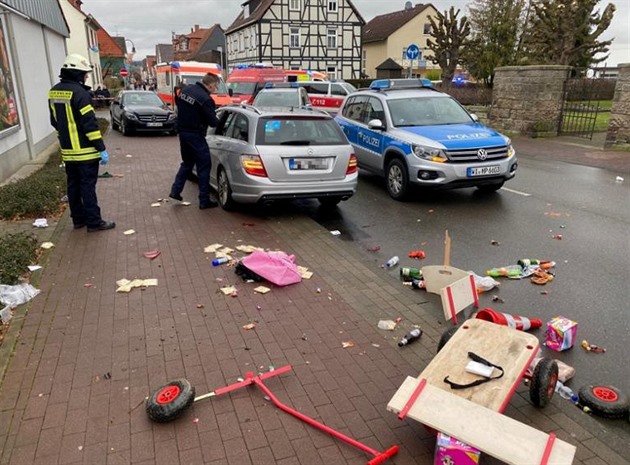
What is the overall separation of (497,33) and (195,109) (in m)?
31.6

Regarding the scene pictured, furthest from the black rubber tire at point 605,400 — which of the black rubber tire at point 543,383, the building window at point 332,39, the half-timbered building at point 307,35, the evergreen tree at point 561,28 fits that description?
the building window at point 332,39

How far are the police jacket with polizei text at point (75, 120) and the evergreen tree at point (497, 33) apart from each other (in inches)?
1241

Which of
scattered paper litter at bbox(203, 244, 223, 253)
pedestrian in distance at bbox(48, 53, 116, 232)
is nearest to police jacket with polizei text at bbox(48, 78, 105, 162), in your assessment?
pedestrian in distance at bbox(48, 53, 116, 232)

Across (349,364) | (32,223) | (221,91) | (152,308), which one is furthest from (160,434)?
(221,91)

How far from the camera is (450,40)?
1599 inches

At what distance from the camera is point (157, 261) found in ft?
19.0

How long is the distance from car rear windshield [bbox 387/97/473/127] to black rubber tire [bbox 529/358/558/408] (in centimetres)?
672

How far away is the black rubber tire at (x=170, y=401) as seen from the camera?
3068 mm

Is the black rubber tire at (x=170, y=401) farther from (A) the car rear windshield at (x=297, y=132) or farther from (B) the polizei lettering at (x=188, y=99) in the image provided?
(B) the polizei lettering at (x=188, y=99)

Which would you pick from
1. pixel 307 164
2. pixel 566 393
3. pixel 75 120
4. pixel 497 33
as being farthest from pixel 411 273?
pixel 497 33

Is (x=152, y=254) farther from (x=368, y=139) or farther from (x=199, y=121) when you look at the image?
(x=368, y=139)

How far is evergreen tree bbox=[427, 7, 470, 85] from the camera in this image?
39938 mm

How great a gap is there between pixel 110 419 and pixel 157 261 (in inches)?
112

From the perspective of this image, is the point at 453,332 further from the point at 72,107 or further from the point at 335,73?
the point at 335,73
